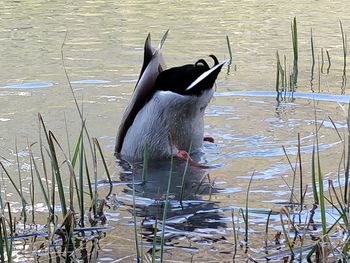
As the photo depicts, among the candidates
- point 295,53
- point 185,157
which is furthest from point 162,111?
point 295,53

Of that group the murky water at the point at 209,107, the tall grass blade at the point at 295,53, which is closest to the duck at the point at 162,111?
the murky water at the point at 209,107

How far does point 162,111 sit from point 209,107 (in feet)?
4.31

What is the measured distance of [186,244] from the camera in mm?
3926

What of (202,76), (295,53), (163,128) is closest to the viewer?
(202,76)

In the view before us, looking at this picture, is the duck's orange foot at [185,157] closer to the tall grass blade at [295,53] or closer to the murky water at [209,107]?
the murky water at [209,107]

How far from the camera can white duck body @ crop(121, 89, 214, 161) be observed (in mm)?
5961

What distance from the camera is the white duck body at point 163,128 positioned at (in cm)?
596

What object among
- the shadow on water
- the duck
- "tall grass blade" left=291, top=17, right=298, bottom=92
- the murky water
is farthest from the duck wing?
"tall grass blade" left=291, top=17, right=298, bottom=92

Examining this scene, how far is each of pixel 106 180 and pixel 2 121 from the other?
1.63 meters

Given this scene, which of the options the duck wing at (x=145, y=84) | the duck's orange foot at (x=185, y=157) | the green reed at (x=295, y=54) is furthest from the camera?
the green reed at (x=295, y=54)

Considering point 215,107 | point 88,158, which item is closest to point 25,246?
point 88,158

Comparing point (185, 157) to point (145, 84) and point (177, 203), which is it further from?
point (177, 203)

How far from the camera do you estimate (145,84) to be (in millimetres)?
5938

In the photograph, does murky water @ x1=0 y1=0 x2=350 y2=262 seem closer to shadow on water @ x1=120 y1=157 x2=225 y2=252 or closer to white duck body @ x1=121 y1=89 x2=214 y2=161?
shadow on water @ x1=120 y1=157 x2=225 y2=252
